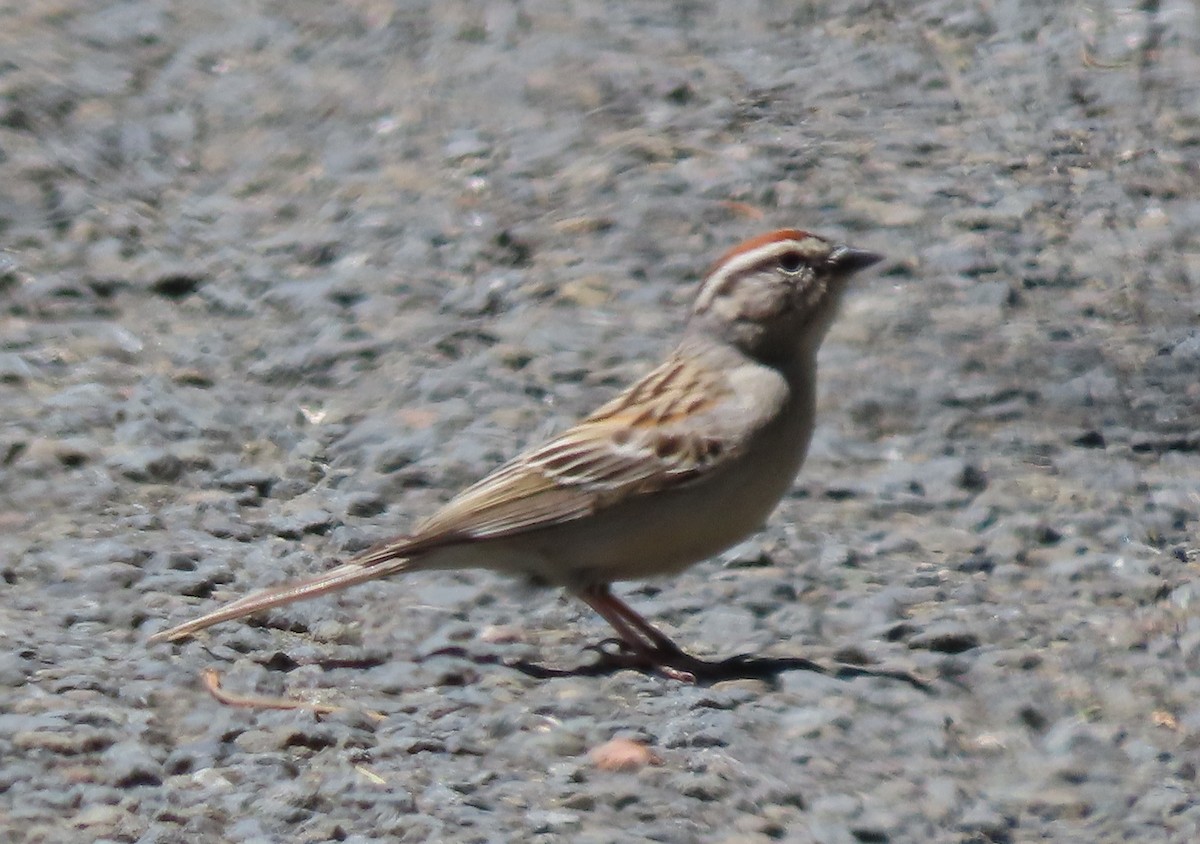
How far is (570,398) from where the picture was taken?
677cm

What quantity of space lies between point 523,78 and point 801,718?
174 inches

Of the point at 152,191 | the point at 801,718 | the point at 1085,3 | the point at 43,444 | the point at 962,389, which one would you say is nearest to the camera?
the point at 801,718

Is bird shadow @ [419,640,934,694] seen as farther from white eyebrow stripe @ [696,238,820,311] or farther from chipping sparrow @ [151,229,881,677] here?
white eyebrow stripe @ [696,238,820,311]

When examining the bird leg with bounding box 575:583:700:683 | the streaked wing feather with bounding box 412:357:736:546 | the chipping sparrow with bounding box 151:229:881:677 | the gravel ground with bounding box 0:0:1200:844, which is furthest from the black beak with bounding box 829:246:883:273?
the bird leg with bounding box 575:583:700:683

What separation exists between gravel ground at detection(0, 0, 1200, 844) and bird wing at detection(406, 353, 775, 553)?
0.36m

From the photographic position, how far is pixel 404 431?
6.59 m

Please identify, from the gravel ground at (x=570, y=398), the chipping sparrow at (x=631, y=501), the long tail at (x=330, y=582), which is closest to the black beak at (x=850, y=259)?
the chipping sparrow at (x=631, y=501)

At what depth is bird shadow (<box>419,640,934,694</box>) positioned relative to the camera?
5.22 meters

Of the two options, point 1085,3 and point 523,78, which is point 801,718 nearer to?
point 523,78

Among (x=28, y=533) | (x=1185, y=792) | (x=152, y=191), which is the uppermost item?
(x=152, y=191)

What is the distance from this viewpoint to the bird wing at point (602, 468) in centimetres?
545

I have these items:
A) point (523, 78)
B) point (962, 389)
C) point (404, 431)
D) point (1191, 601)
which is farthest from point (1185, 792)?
point (523, 78)

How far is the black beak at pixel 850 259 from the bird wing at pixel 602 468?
0.52m

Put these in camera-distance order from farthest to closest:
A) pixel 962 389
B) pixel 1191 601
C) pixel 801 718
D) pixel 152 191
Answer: pixel 152 191
pixel 962 389
pixel 1191 601
pixel 801 718
